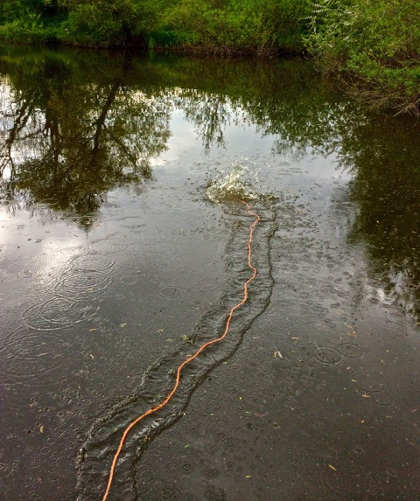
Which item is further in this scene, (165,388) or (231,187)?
(231,187)

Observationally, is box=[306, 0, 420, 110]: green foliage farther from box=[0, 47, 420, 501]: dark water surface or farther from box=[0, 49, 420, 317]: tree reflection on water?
box=[0, 47, 420, 501]: dark water surface

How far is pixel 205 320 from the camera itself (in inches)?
201

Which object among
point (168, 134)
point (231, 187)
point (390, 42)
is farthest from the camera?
point (390, 42)

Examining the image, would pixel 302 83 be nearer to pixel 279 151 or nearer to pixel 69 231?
pixel 279 151

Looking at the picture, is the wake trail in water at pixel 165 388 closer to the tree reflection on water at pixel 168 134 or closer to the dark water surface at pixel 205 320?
the dark water surface at pixel 205 320

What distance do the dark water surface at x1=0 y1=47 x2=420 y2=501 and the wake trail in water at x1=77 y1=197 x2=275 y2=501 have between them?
2cm

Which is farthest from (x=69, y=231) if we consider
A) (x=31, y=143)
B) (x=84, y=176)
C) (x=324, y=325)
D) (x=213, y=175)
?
(x=31, y=143)

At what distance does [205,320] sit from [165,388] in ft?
3.84

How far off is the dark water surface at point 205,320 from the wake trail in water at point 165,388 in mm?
18

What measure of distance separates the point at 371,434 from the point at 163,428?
1.96m

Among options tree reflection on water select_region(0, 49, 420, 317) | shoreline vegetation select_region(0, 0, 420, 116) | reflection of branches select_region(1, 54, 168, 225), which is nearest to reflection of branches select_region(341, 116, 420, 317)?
tree reflection on water select_region(0, 49, 420, 317)

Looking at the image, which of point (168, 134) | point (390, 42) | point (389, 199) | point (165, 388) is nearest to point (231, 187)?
point (389, 199)

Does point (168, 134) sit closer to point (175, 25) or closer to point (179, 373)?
point (179, 373)

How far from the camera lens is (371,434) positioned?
3.75 metres
